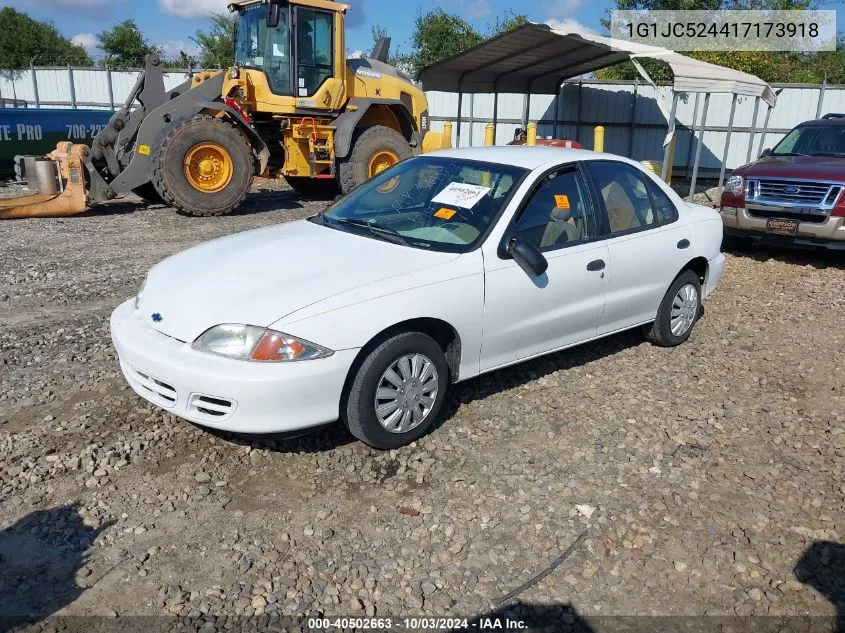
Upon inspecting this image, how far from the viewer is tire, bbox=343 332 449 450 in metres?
3.71

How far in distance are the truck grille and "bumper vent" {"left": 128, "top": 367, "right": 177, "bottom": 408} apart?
7.91 metres

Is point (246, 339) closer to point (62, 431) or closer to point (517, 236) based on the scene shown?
point (62, 431)

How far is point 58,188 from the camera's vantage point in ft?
35.9

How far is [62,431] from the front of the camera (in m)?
4.07

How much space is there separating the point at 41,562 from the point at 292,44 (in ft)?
33.1

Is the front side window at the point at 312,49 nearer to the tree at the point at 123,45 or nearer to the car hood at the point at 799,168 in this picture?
the car hood at the point at 799,168

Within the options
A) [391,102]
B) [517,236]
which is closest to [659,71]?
[391,102]

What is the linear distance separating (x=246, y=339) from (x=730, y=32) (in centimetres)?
2690

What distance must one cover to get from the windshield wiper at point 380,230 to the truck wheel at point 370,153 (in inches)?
295

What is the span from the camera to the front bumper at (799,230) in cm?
834

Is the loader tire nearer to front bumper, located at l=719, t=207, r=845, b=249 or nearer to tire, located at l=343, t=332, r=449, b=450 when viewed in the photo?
front bumper, located at l=719, t=207, r=845, b=249

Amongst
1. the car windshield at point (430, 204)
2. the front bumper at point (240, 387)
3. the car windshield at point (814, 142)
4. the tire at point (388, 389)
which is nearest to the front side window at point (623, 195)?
the car windshield at point (430, 204)

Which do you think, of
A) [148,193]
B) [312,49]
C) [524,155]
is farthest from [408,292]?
[148,193]

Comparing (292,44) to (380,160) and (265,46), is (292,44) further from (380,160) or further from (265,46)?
(380,160)
